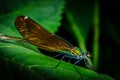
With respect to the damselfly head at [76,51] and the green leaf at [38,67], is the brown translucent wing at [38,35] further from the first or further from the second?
the green leaf at [38,67]

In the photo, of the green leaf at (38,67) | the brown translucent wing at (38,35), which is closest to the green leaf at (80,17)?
the brown translucent wing at (38,35)

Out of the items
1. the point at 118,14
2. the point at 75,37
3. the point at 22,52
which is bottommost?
the point at 22,52

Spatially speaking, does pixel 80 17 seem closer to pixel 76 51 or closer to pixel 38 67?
pixel 76 51

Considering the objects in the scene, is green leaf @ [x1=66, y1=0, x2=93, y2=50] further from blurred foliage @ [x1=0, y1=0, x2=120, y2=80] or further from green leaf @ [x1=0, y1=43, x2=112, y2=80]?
green leaf @ [x1=0, y1=43, x2=112, y2=80]

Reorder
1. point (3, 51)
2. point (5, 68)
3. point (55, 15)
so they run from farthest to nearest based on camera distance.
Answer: point (55, 15), point (3, 51), point (5, 68)

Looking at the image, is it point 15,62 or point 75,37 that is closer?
point 15,62

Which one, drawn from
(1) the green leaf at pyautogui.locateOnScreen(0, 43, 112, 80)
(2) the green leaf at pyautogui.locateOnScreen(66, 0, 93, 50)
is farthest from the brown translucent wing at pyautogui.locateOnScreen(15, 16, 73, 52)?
(2) the green leaf at pyautogui.locateOnScreen(66, 0, 93, 50)

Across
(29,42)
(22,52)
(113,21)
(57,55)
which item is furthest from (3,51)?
(113,21)

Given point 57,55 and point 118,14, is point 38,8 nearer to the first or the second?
point 57,55
